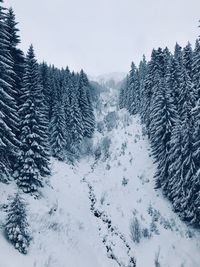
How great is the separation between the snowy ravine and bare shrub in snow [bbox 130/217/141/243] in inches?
10.1

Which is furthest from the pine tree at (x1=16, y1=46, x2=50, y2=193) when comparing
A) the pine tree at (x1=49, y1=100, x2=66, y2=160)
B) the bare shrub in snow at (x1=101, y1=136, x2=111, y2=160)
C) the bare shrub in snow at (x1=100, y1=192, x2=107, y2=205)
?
the bare shrub in snow at (x1=101, y1=136, x2=111, y2=160)

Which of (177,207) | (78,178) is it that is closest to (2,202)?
(177,207)

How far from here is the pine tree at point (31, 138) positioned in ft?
76.5

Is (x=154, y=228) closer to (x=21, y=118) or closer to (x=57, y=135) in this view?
(x=21, y=118)

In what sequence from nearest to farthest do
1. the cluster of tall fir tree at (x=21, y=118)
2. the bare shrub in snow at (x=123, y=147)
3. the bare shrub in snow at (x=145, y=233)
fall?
1. the cluster of tall fir tree at (x=21, y=118)
2. the bare shrub in snow at (x=145, y=233)
3. the bare shrub in snow at (x=123, y=147)

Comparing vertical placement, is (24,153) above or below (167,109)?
below

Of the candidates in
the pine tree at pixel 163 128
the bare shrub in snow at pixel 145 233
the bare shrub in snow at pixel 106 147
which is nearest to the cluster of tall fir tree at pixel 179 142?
the pine tree at pixel 163 128

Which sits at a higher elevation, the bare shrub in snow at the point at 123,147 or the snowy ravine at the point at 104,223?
the bare shrub in snow at the point at 123,147

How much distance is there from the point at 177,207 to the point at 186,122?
8222 millimetres

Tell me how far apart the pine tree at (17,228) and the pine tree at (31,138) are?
8187 millimetres

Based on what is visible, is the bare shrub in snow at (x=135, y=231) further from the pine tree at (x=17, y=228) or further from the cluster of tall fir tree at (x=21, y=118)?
the pine tree at (x=17, y=228)

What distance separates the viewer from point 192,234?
25125 millimetres

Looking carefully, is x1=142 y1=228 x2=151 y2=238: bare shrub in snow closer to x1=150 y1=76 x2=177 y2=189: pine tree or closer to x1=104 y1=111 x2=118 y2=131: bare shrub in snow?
x1=150 y1=76 x2=177 y2=189: pine tree

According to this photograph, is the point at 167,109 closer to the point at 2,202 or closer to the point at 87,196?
the point at 87,196
